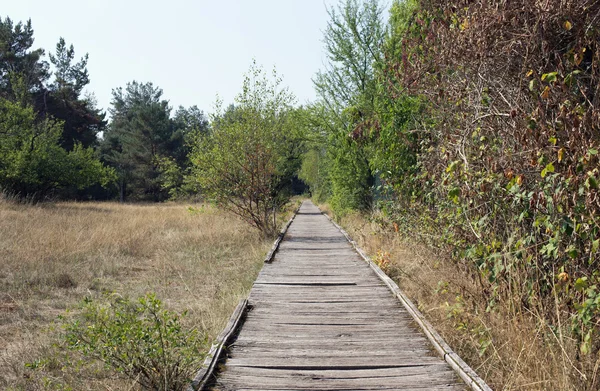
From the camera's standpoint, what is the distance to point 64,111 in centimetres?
3972

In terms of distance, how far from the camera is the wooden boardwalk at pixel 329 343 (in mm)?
3641

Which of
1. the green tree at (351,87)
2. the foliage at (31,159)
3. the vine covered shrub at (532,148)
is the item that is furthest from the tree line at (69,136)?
the vine covered shrub at (532,148)

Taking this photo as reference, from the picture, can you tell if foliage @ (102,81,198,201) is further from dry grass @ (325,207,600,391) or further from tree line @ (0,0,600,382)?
dry grass @ (325,207,600,391)

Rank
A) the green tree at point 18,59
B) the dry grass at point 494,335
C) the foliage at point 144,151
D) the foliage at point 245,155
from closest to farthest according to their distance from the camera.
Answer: the dry grass at point 494,335 → the foliage at point 245,155 → the green tree at point 18,59 → the foliage at point 144,151

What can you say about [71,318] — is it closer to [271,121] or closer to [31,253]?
[31,253]

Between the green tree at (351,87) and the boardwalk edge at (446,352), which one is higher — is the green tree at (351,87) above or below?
above

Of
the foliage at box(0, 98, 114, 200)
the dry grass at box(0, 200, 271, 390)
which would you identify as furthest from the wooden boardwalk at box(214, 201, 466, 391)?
the foliage at box(0, 98, 114, 200)

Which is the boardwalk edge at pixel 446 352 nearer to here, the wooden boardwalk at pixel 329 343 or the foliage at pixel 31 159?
the wooden boardwalk at pixel 329 343

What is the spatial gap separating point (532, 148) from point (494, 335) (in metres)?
1.76

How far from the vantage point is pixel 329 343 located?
4.52 metres

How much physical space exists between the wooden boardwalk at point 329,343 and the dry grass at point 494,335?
361 mm

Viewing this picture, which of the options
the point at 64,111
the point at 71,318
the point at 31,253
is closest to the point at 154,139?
the point at 64,111

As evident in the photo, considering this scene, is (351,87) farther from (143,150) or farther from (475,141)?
(143,150)

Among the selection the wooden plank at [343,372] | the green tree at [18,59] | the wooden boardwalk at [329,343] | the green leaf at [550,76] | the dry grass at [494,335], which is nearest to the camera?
the green leaf at [550,76]
